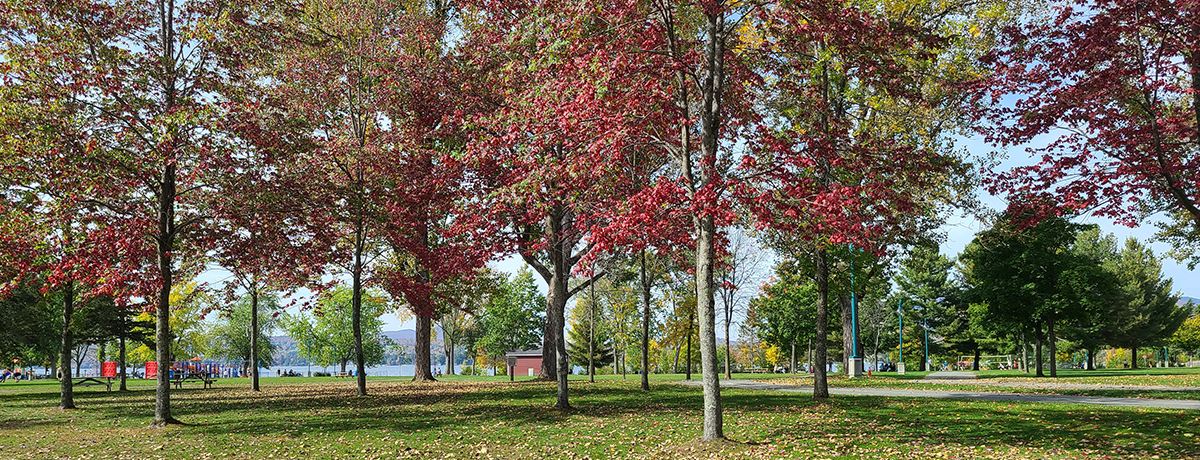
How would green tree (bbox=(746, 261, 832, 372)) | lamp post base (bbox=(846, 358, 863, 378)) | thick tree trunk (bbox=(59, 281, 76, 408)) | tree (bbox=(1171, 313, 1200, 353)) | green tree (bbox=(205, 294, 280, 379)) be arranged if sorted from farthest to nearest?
green tree (bbox=(205, 294, 280, 379)) < tree (bbox=(1171, 313, 1200, 353)) < green tree (bbox=(746, 261, 832, 372)) < lamp post base (bbox=(846, 358, 863, 378)) < thick tree trunk (bbox=(59, 281, 76, 408))

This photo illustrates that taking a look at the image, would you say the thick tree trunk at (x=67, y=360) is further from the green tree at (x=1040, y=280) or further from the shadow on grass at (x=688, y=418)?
the green tree at (x=1040, y=280)

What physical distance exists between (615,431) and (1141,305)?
60882mm

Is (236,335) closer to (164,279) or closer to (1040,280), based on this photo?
(164,279)

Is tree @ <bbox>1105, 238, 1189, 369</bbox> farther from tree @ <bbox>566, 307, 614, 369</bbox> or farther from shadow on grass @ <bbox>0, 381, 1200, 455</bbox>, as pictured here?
shadow on grass @ <bbox>0, 381, 1200, 455</bbox>

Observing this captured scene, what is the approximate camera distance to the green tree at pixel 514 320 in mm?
76188

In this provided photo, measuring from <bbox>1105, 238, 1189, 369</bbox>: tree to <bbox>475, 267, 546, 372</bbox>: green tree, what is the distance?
167ft

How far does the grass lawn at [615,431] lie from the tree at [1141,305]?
159 ft

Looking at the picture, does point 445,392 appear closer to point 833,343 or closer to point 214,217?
point 214,217

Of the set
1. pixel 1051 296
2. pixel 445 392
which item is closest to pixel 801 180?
pixel 445 392

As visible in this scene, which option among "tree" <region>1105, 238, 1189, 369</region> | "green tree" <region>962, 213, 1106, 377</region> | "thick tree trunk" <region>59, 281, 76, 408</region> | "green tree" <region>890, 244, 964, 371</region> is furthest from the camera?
"green tree" <region>890, 244, 964, 371</region>

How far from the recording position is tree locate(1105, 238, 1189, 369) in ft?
180

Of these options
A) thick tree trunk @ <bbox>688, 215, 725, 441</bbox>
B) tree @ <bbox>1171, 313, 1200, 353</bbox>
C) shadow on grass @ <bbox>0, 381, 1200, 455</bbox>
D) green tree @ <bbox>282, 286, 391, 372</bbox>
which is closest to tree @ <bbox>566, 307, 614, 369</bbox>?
green tree @ <bbox>282, 286, 391, 372</bbox>

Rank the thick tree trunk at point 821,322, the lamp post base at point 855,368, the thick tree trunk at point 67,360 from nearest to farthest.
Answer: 1. the thick tree trunk at point 821,322
2. the thick tree trunk at point 67,360
3. the lamp post base at point 855,368

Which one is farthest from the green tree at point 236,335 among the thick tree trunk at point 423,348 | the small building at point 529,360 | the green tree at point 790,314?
the thick tree trunk at point 423,348
